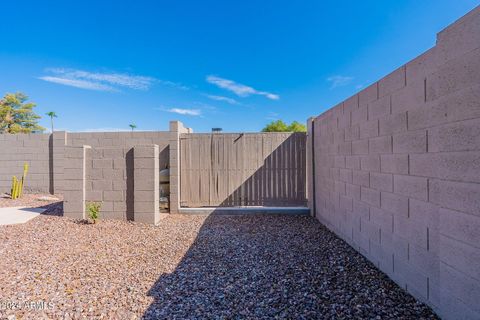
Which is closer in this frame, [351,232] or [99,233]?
[351,232]

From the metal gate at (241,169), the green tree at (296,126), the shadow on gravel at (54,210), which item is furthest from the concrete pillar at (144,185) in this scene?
→ the green tree at (296,126)

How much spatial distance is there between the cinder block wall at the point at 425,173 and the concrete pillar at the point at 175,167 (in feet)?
13.6

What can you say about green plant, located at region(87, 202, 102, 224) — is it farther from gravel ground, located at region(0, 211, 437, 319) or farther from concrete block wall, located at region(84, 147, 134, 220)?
gravel ground, located at region(0, 211, 437, 319)

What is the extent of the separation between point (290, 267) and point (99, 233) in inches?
147

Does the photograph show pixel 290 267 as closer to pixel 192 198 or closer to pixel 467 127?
pixel 467 127

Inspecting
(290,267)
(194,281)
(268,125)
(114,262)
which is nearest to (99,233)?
(114,262)

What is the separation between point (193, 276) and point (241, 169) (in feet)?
12.0

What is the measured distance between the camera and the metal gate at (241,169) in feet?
20.0

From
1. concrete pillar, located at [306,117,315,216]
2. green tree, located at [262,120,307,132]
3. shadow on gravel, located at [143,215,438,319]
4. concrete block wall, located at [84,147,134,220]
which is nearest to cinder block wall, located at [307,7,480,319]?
shadow on gravel, located at [143,215,438,319]

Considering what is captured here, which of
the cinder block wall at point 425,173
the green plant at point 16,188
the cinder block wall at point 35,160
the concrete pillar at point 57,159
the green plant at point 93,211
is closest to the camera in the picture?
the cinder block wall at point 425,173

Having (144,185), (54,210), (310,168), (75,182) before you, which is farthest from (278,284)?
(54,210)

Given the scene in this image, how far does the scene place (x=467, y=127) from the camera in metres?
1.59

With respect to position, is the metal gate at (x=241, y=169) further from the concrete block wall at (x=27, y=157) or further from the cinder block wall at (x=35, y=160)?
the concrete block wall at (x=27, y=157)

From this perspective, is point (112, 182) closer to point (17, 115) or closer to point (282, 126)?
point (282, 126)
